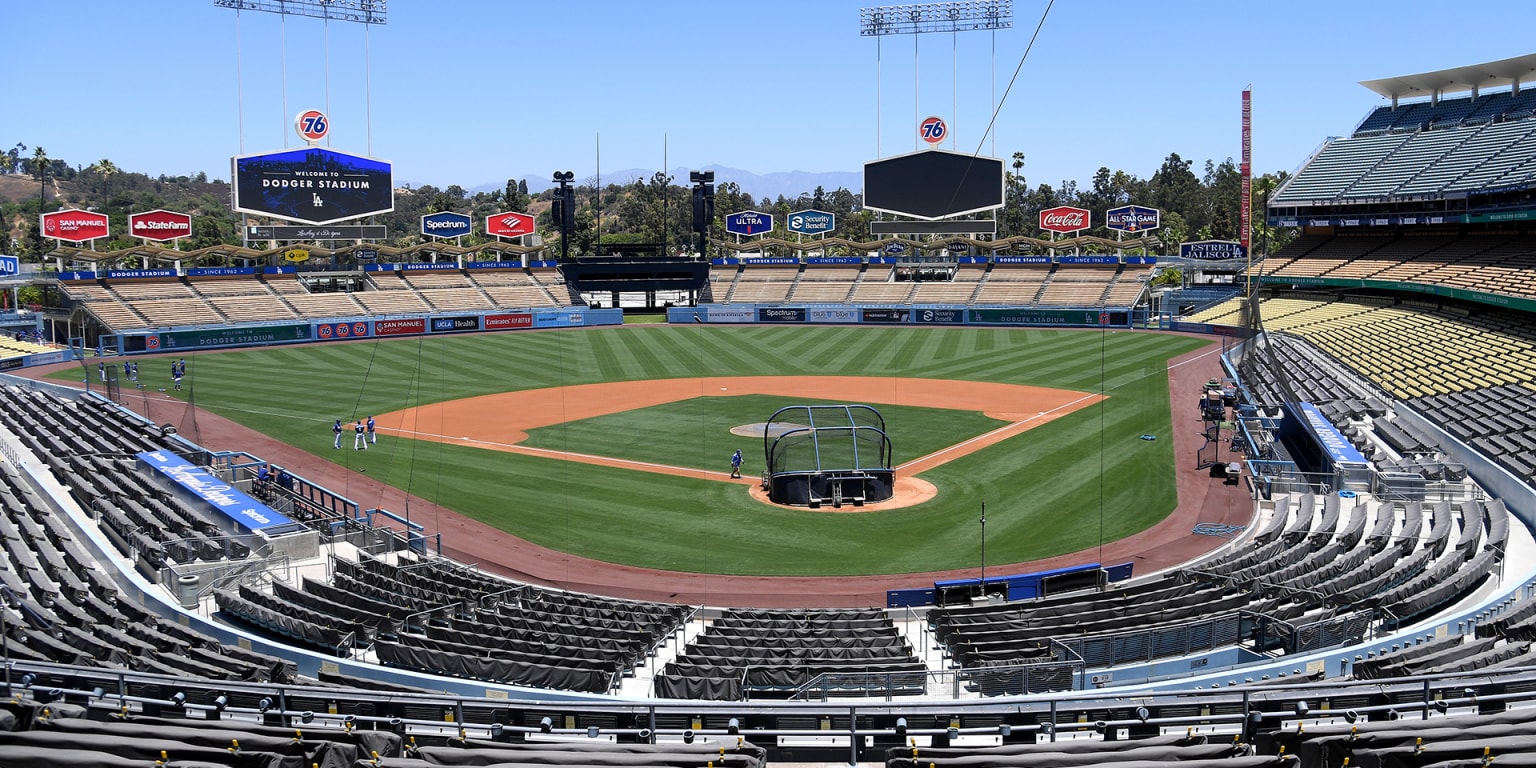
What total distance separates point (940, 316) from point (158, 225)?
59.6m

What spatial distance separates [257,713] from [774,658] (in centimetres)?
782

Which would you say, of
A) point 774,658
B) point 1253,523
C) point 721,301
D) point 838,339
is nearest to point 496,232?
point 721,301

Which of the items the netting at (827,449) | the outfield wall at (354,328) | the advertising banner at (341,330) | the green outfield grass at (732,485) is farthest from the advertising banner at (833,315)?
the netting at (827,449)

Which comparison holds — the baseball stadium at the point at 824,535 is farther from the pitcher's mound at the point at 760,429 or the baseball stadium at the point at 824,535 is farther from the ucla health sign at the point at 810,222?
the ucla health sign at the point at 810,222

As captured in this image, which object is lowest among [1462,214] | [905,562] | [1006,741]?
[905,562]

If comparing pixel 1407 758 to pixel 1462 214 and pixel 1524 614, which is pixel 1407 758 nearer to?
pixel 1524 614

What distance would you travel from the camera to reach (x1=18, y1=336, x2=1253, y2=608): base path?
2344 centimetres

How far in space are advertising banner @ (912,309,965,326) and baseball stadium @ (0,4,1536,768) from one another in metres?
15.0

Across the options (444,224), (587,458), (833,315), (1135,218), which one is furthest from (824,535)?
(444,224)

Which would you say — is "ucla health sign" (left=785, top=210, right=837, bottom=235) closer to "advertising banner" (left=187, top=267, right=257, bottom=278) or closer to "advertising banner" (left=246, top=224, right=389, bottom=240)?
"advertising banner" (left=246, top=224, right=389, bottom=240)

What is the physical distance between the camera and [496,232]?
95750mm

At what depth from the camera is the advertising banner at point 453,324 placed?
269 ft

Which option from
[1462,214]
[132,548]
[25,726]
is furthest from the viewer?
[1462,214]

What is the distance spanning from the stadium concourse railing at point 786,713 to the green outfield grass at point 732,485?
1412cm
